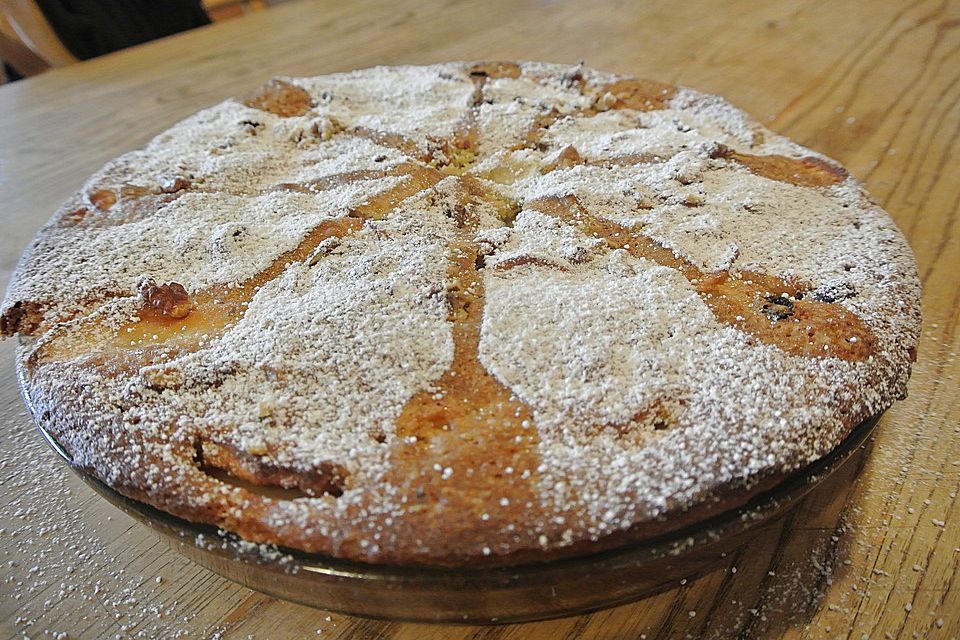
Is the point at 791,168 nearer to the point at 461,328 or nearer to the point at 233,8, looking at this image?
the point at 461,328

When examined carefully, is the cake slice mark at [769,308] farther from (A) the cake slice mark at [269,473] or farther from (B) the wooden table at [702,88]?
(A) the cake slice mark at [269,473]

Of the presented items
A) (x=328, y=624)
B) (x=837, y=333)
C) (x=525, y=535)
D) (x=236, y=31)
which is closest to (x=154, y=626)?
(x=328, y=624)

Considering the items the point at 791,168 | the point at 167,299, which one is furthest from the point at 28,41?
the point at 791,168

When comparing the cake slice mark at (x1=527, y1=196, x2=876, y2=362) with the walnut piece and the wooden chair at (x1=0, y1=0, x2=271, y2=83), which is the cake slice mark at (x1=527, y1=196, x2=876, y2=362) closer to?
the walnut piece

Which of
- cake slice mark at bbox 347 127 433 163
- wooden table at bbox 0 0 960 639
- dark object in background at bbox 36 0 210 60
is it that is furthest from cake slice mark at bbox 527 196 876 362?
dark object in background at bbox 36 0 210 60

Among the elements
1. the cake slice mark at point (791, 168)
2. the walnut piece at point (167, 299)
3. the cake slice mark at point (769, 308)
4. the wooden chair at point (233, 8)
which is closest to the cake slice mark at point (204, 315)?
the walnut piece at point (167, 299)

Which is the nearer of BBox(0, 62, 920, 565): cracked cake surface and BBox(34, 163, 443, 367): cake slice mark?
BBox(0, 62, 920, 565): cracked cake surface
